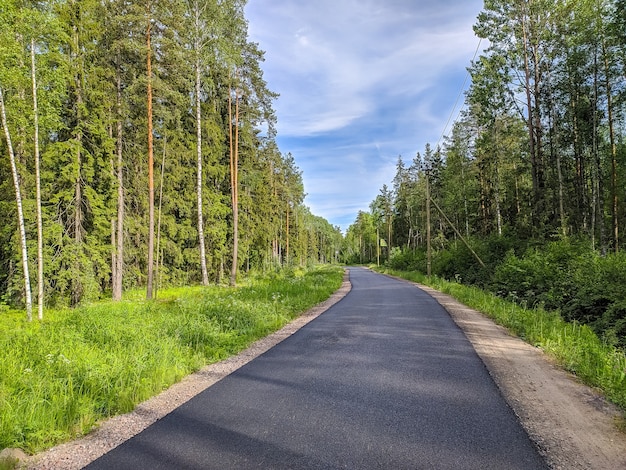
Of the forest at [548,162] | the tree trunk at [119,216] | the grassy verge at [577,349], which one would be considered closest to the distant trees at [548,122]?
the forest at [548,162]

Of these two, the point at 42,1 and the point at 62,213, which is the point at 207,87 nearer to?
the point at 42,1

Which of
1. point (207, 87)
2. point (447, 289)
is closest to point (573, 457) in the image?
point (447, 289)

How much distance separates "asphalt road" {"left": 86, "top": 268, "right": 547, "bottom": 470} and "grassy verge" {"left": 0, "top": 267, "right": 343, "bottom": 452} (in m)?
0.87

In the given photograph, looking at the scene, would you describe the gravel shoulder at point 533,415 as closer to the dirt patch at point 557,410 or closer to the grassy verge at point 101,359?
the dirt patch at point 557,410

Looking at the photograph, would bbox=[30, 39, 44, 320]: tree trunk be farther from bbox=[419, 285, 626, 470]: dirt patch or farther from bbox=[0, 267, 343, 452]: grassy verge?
bbox=[419, 285, 626, 470]: dirt patch

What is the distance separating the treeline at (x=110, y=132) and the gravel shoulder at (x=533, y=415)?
36.8 ft

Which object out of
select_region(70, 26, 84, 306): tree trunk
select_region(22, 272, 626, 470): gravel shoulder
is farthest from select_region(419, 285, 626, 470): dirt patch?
select_region(70, 26, 84, 306): tree trunk

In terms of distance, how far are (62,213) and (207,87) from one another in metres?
11.2

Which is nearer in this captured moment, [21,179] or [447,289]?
[21,179]

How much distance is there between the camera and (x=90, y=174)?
15.8 metres

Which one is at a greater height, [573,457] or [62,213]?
[62,213]

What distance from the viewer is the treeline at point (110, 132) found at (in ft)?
43.2

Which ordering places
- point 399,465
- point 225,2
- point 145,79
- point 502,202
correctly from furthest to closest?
point 502,202 < point 225,2 < point 145,79 < point 399,465

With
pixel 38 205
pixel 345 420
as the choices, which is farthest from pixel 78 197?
pixel 345 420
